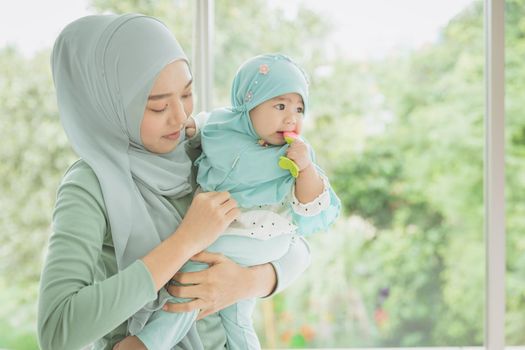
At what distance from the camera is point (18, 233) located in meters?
3.22

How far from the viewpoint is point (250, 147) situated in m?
1.37

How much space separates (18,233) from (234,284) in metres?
2.18

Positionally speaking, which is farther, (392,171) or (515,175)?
(392,171)

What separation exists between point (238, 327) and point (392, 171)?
3.38 meters

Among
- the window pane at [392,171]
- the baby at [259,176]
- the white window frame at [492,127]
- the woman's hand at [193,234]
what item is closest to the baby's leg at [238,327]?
the baby at [259,176]

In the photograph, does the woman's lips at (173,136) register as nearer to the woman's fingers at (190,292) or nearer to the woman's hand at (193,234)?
the woman's hand at (193,234)

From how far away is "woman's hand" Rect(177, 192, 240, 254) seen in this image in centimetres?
128

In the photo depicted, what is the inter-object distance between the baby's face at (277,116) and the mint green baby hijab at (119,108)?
8.4 inches

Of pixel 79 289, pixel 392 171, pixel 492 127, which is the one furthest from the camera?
pixel 392 171

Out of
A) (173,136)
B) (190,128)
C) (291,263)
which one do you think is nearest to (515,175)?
(291,263)

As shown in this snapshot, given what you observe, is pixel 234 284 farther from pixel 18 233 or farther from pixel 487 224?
pixel 18 233

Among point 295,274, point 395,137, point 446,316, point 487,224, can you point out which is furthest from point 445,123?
point 295,274

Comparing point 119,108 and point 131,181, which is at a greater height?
point 119,108

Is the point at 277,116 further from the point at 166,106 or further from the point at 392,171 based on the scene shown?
the point at 392,171
